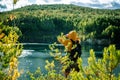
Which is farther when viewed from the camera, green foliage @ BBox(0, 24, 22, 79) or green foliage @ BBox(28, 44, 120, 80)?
green foliage @ BBox(0, 24, 22, 79)

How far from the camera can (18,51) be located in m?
14.2

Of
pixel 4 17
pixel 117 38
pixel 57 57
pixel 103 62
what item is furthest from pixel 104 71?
pixel 117 38

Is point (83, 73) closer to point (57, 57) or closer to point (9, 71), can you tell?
point (9, 71)

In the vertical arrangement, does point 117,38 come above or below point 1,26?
below

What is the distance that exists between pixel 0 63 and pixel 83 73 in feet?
9.72

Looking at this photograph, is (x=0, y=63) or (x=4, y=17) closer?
(x=4, y=17)

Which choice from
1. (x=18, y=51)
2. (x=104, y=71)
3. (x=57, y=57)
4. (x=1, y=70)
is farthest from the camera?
(x=57, y=57)

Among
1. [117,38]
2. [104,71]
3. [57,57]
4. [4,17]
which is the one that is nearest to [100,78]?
[104,71]

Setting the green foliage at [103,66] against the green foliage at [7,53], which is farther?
the green foliage at [7,53]

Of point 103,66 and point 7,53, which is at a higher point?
point 103,66

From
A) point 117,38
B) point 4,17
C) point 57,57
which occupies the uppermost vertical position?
point 4,17

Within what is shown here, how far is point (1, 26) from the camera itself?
1366cm

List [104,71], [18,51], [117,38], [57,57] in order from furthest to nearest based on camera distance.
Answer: [117,38], [57,57], [18,51], [104,71]

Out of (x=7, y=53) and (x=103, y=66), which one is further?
(x=7, y=53)
